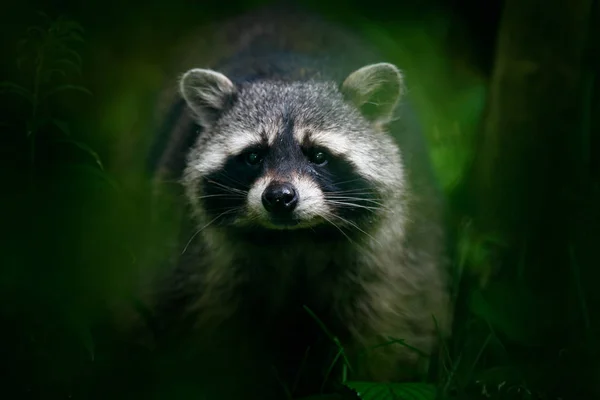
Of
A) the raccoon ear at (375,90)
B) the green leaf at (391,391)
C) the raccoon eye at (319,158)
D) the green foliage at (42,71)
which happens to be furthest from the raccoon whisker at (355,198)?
the green foliage at (42,71)

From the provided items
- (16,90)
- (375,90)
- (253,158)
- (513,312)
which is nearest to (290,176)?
(253,158)

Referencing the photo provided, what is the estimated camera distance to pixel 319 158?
3180mm

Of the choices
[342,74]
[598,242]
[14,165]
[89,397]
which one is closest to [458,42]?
[342,74]

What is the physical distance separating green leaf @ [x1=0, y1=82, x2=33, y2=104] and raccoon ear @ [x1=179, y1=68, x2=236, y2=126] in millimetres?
707

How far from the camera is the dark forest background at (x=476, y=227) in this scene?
2.54 metres

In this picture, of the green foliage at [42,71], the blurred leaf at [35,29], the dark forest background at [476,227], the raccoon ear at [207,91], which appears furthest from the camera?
the raccoon ear at [207,91]

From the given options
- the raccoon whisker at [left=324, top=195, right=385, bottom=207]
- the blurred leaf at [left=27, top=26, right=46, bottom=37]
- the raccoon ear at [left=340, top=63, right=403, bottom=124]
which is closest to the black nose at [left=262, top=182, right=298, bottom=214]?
the raccoon whisker at [left=324, top=195, right=385, bottom=207]

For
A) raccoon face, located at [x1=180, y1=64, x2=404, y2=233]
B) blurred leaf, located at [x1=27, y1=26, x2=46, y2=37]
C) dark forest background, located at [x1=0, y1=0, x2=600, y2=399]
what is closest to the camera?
dark forest background, located at [x1=0, y1=0, x2=600, y2=399]

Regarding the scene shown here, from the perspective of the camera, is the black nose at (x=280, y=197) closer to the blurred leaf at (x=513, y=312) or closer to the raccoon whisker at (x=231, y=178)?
the raccoon whisker at (x=231, y=178)

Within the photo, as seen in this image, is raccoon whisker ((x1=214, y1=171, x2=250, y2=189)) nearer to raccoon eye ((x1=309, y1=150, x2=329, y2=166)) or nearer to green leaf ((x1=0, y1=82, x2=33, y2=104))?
raccoon eye ((x1=309, y1=150, x2=329, y2=166))

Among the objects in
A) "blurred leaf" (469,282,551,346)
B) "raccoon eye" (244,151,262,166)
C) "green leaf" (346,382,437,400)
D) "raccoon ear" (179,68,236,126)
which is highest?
"raccoon ear" (179,68,236,126)

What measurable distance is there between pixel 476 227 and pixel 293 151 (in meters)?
0.79

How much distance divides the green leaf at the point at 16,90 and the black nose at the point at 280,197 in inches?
36.5

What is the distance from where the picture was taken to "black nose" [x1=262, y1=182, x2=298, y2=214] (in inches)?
113
